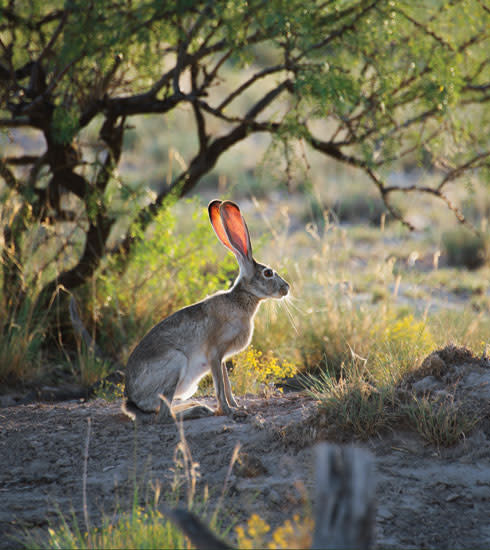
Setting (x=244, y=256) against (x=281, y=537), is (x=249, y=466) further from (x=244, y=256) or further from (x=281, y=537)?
(x=244, y=256)

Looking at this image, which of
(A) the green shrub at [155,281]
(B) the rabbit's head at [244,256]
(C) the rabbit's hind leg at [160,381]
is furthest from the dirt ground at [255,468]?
(A) the green shrub at [155,281]

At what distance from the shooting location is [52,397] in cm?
642

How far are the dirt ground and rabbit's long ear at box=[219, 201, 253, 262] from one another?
4.02ft

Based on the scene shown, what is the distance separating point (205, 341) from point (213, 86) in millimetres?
3008

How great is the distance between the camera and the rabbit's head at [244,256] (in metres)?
5.11

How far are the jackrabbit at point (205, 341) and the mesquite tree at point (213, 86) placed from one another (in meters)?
1.51

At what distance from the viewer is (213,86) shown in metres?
7.00

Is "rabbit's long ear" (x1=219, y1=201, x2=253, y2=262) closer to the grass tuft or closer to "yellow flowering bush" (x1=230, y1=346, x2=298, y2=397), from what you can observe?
"yellow flowering bush" (x1=230, y1=346, x2=298, y2=397)

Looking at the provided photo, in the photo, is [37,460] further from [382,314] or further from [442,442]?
[382,314]

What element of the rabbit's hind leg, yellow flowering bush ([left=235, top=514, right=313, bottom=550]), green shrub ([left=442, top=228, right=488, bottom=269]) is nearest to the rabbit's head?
the rabbit's hind leg

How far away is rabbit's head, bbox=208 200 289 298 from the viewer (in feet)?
16.8

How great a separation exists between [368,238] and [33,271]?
8.22 meters

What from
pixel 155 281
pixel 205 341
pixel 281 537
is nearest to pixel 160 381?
pixel 205 341

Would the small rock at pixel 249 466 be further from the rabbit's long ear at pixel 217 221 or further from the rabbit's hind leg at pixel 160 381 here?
the rabbit's long ear at pixel 217 221
